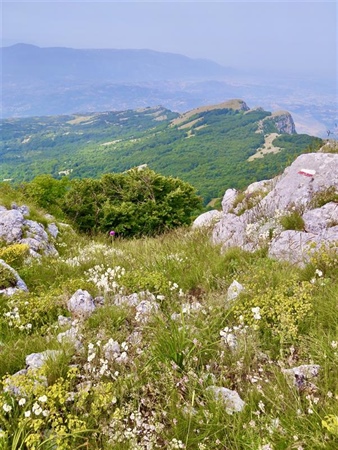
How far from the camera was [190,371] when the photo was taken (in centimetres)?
315

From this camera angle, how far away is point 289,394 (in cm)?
284

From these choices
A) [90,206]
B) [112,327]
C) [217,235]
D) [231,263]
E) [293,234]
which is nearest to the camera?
[112,327]

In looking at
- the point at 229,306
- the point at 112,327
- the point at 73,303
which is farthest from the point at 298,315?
the point at 73,303

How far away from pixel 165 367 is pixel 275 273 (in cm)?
257

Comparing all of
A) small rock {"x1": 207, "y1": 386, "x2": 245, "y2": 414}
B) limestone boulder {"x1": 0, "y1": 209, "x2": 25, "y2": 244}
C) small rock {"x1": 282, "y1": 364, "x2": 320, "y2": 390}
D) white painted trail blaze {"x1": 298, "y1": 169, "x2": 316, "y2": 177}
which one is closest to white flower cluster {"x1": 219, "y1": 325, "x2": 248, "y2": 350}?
small rock {"x1": 207, "y1": 386, "x2": 245, "y2": 414}

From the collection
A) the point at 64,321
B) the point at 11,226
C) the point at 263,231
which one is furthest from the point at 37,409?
the point at 11,226

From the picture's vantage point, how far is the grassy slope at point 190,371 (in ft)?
8.77

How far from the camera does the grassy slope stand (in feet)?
8.77

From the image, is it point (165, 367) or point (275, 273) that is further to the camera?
point (275, 273)

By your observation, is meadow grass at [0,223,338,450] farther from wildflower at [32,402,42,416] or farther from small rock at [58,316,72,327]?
small rock at [58,316,72,327]

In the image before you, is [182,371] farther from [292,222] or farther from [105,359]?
[292,222]

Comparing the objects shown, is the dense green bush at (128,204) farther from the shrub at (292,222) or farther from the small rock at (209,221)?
the shrub at (292,222)

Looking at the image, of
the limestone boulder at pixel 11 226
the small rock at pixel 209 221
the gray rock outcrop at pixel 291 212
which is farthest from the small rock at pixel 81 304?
the limestone boulder at pixel 11 226

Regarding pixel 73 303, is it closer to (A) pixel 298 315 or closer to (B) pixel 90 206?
(A) pixel 298 315
